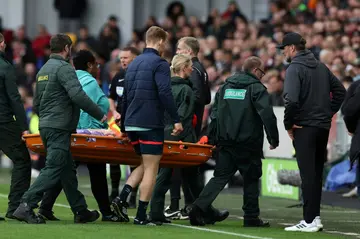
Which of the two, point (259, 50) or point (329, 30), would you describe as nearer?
point (329, 30)

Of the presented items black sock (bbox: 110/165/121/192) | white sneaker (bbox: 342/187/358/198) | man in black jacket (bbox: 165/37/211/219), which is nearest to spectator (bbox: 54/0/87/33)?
white sneaker (bbox: 342/187/358/198)

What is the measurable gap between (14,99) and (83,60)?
1.00 meters

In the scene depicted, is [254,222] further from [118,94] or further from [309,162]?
[118,94]

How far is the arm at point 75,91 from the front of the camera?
13.5 meters

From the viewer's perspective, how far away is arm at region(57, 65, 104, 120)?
1347 centimetres

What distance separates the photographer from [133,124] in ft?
44.2

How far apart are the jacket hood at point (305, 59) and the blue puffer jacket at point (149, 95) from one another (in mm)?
1446

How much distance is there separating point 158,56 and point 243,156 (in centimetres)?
156

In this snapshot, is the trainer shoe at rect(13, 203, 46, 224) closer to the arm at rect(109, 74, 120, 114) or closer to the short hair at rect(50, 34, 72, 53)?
the short hair at rect(50, 34, 72, 53)

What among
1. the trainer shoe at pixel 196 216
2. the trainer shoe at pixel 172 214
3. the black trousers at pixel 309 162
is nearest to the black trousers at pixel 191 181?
the trainer shoe at pixel 172 214

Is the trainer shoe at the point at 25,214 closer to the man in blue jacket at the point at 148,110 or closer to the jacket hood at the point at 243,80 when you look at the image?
the man in blue jacket at the point at 148,110

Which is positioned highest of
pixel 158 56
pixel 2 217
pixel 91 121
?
pixel 158 56

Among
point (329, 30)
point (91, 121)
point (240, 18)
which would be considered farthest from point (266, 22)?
point (91, 121)

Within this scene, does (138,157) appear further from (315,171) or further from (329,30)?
(329,30)
